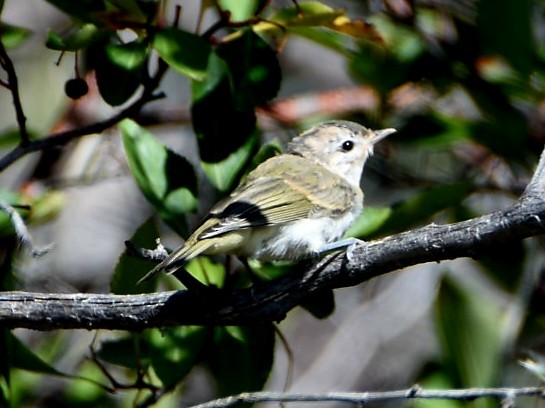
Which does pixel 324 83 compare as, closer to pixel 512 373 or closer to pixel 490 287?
pixel 490 287

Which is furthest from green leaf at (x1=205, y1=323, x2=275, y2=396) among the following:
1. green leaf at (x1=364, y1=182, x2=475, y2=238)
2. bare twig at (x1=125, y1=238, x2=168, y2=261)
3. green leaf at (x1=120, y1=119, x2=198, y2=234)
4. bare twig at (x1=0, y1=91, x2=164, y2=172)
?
bare twig at (x1=0, y1=91, x2=164, y2=172)

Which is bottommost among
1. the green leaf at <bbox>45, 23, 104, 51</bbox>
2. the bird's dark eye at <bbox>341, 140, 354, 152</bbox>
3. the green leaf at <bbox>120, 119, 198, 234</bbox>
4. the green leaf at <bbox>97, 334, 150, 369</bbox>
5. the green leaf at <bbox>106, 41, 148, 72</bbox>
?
the green leaf at <bbox>97, 334, 150, 369</bbox>

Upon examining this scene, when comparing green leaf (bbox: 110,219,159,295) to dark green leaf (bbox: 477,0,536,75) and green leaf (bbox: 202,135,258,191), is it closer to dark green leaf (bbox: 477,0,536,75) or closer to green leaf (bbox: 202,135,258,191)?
green leaf (bbox: 202,135,258,191)

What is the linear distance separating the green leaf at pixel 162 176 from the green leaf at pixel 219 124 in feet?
0.28

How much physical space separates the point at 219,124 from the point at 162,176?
0.78 ft

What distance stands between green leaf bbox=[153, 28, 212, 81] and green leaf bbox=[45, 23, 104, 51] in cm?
17

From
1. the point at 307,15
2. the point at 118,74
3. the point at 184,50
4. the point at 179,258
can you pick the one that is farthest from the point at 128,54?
the point at 179,258

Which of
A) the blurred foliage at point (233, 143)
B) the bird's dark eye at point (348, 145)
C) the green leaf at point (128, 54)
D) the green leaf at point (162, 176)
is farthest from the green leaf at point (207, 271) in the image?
the bird's dark eye at point (348, 145)

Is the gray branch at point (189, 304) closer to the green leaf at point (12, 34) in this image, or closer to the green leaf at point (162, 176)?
the green leaf at point (162, 176)

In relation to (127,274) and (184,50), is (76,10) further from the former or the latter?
(127,274)

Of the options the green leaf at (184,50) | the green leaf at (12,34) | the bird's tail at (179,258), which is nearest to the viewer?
the bird's tail at (179,258)

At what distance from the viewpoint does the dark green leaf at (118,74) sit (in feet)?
10.5

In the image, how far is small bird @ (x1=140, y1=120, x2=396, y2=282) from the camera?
3270 mm

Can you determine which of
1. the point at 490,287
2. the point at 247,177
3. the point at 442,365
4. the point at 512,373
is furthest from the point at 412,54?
the point at 490,287
